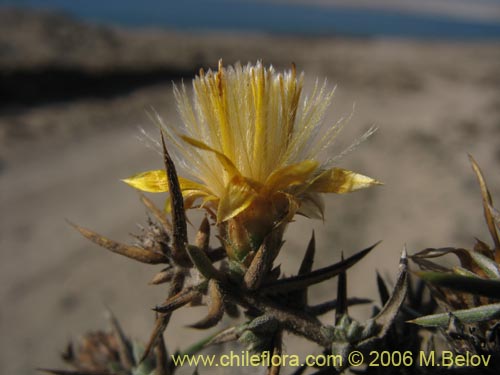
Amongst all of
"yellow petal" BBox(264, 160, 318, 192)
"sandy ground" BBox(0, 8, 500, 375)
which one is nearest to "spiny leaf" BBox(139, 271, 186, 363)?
"yellow petal" BBox(264, 160, 318, 192)

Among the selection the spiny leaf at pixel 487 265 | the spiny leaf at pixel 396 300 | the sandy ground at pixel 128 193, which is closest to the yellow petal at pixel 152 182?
the spiny leaf at pixel 396 300

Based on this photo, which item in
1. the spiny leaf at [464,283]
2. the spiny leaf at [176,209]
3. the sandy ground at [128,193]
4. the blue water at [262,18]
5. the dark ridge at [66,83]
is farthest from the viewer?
the blue water at [262,18]

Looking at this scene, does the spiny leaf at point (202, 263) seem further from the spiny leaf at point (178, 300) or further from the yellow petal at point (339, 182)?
the yellow petal at point (339, 182)

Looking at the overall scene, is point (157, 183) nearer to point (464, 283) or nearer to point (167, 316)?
point (167, 316)

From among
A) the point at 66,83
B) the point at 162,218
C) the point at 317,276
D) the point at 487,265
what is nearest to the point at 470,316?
the point at 487,265

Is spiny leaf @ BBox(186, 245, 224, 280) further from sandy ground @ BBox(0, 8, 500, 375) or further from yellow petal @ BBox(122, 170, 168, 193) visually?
sandy ground @ BBox(0, 8, 500, 375)

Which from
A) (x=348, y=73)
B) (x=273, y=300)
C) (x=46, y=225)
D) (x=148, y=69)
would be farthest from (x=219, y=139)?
(x=348, y=73)
